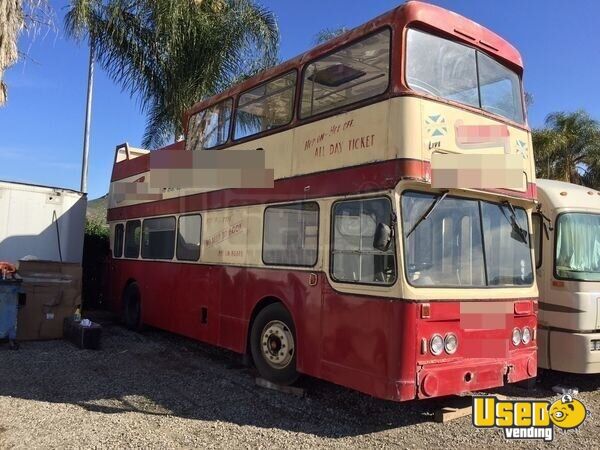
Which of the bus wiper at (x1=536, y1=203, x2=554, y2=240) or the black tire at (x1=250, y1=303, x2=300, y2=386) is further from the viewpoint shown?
the bus wiper at (x1=536, y1=203, x2=554, y2=240)

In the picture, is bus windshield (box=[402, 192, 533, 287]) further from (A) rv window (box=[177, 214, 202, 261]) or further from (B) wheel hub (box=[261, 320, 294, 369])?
(A) rv window (box=[177, 214, 202, 261])

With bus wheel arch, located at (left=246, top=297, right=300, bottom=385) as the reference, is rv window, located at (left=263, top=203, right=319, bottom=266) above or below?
above

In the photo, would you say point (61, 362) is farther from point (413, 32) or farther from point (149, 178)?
point (413, 32)

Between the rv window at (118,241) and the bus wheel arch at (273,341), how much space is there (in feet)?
17.3

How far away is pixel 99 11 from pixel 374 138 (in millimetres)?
10796

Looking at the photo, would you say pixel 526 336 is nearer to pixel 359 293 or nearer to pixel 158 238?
pixel 359 293

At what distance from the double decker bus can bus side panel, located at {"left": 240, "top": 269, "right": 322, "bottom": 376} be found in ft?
0.07

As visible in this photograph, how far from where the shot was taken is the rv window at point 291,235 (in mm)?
6086

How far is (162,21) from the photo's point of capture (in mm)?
13227

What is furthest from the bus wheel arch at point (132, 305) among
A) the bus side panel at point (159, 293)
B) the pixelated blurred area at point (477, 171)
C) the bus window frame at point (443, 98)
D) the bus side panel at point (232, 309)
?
the bus window frame at point (443, 98)

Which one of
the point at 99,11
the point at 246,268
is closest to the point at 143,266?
the point at 246,268

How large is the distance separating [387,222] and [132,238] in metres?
6.93

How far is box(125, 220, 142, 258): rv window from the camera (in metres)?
10.5

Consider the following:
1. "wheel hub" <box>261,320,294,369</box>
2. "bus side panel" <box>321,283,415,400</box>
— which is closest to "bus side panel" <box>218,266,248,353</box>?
"wheel hub" <box>261,320,294,369</box>
